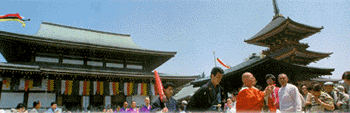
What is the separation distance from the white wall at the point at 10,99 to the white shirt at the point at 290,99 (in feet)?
39.0

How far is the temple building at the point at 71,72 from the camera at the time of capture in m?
10.3

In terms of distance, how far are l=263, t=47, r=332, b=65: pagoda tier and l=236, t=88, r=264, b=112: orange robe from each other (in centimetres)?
1585

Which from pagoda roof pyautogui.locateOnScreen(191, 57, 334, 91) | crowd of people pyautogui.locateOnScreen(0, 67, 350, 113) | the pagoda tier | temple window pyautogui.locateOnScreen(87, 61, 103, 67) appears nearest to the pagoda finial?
the pagoda tier

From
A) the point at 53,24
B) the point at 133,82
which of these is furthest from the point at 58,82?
the point at 53,24

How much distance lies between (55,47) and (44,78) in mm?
1838

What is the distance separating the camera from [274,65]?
8.86 meters

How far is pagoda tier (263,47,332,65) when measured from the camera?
17036mm

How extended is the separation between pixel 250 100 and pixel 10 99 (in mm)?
11809

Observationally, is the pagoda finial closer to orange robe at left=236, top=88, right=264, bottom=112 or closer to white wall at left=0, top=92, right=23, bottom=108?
orange robe at left=236, top=88, right=264, bottom=112

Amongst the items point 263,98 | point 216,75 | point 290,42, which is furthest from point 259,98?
point 290,42

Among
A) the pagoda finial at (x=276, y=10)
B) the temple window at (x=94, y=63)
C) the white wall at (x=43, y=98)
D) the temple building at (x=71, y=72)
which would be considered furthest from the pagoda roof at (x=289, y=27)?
the white wall at (x=43, y=98)

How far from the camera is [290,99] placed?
391 cm

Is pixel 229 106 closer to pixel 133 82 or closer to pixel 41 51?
pixel 133 82

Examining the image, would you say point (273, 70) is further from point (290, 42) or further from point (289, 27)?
point (290, 42)
